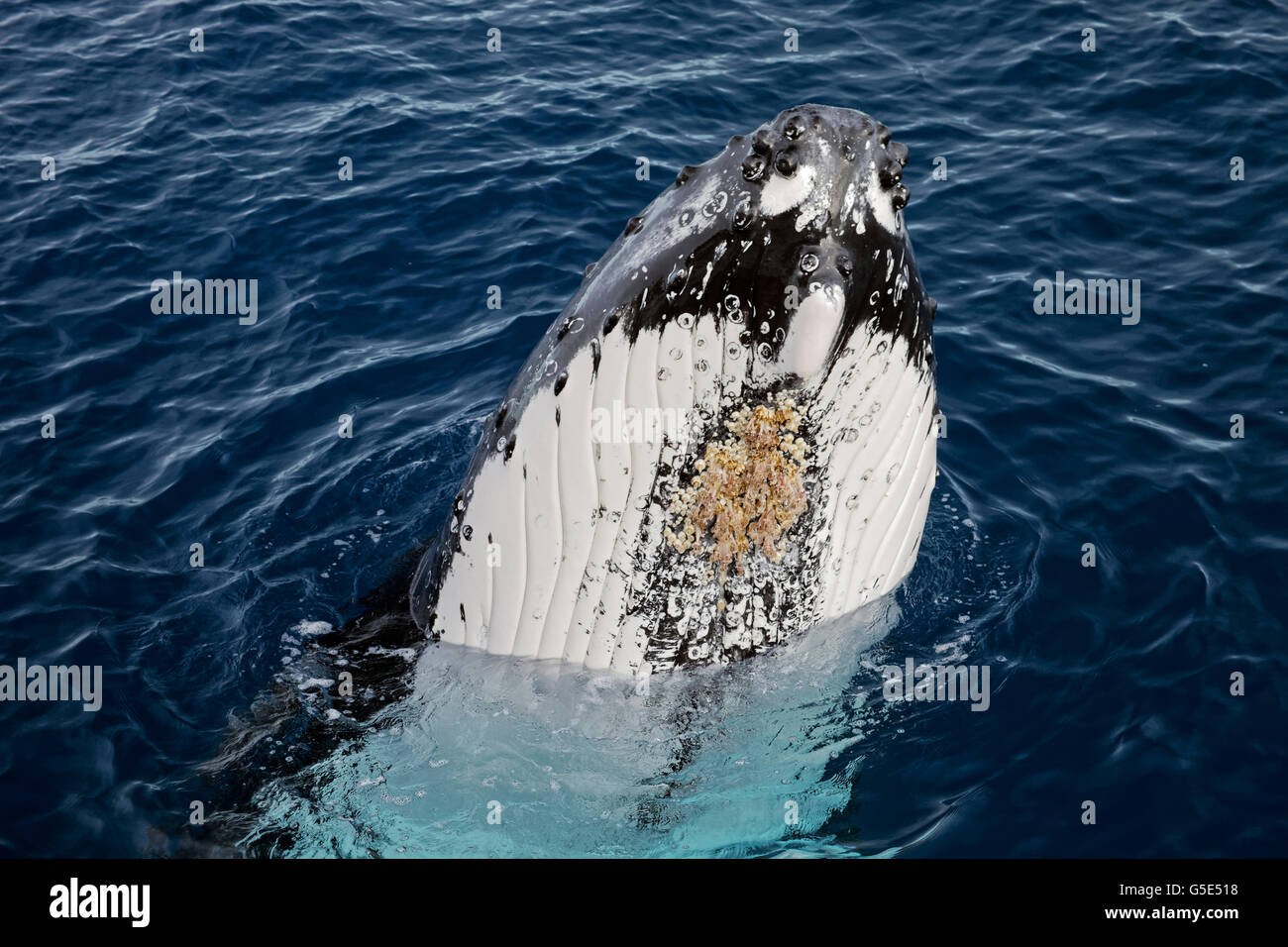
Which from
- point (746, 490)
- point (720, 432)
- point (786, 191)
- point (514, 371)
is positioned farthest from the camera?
point (514, 371)

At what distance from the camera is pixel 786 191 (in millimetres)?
5812

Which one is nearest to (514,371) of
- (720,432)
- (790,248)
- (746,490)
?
(746,490)

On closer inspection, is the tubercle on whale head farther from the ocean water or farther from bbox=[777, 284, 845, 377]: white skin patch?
the ocean water

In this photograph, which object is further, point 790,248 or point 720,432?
point 720,432

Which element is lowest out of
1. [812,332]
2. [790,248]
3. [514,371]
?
[812,332]

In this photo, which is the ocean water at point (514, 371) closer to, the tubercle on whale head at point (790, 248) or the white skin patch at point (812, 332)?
the white skin patch at point (812, 332)

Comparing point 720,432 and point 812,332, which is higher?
point 812,332

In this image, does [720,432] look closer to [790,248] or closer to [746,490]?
[746,490]

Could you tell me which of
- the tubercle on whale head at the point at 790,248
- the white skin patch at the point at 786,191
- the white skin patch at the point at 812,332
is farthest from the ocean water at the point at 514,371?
the white skin patch at the point at 786,191

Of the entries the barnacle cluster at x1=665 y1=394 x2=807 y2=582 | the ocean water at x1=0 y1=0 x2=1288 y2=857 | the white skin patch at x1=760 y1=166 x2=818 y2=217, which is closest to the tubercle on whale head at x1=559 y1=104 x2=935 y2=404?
the white skin patch at x1=760 y1=166 x2=818 y2=217

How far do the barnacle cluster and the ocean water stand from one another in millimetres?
980

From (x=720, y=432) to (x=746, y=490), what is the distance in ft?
1.40

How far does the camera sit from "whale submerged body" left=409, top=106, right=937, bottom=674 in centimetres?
587

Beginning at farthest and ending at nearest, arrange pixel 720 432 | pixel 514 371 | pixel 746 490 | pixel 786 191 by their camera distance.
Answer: pixel 514 371, pixel 746 490, pixel 720 432, pixel 786 191
